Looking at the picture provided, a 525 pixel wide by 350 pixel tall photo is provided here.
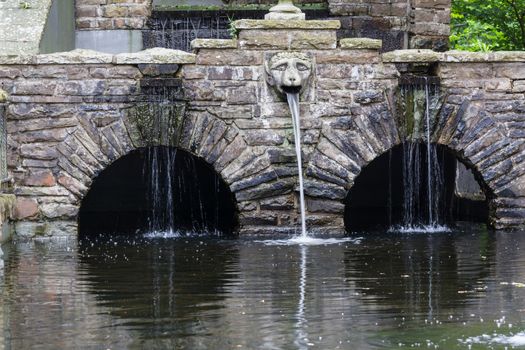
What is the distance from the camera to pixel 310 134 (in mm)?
17969

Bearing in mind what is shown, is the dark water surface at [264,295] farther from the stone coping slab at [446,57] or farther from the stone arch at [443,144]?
the stone coping slab at [446,57]

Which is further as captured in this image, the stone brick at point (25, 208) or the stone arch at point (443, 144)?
the stone arch at point (443, 144)

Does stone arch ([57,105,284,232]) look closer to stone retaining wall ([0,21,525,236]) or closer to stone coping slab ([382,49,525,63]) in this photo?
stone retaining wall ([0,21,525,236])

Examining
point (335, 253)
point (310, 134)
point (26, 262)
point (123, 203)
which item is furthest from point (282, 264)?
point (123, 203)

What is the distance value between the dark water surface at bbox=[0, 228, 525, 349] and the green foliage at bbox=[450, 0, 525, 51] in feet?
29.4

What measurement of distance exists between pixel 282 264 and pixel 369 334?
4.32 metres

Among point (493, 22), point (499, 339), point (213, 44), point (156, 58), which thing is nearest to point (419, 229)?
point (213, 44)

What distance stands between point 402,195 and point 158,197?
3.57 meters

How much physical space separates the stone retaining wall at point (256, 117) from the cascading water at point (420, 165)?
6.2 inches

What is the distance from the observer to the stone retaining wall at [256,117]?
17625 millimetres

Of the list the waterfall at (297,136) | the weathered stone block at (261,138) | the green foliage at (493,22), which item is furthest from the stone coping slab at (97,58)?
the green foliage at (493,22)

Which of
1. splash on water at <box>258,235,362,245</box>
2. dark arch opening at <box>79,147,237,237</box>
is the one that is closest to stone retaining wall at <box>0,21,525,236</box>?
splash on water at <box>258,235,362,245</box>

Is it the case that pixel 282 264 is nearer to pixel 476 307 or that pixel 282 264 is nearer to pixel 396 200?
pixel 476 307

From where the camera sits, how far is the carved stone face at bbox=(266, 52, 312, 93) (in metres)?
17.8
